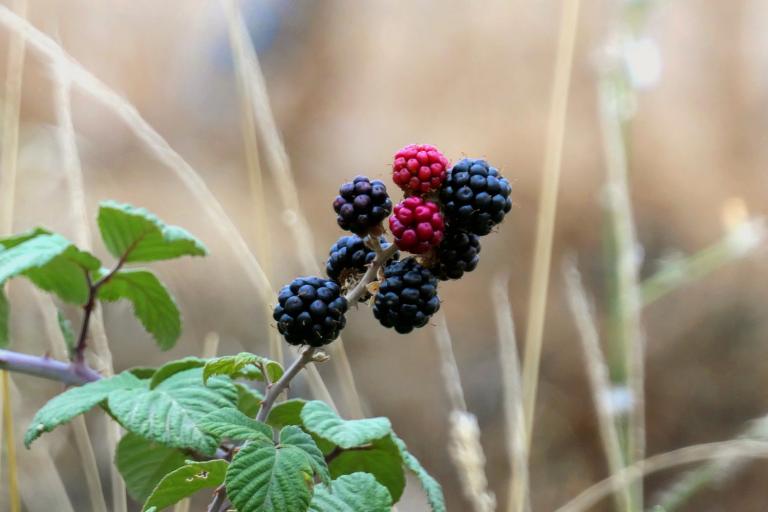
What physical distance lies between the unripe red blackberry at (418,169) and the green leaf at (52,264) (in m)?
0.29

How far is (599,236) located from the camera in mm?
2260

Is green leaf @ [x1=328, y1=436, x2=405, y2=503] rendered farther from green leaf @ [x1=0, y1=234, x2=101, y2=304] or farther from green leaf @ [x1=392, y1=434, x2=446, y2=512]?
green leaf @ [x1=0, y1=234, x2=101, y2=304]

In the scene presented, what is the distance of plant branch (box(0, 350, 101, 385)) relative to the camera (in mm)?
618

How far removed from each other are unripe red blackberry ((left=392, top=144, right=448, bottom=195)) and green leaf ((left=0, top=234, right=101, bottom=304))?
29cm

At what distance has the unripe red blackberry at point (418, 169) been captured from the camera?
0.47 metres

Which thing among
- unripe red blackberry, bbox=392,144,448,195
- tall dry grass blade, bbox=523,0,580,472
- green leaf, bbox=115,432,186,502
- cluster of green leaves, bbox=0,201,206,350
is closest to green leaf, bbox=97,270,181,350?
cluster of green leaves, bbox=0,201,206,350

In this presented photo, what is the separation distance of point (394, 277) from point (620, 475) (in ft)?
1.69

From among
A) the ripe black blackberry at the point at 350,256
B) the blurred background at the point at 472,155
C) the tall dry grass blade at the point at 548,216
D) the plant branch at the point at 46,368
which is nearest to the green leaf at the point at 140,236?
the plant branch at the point at 46,368

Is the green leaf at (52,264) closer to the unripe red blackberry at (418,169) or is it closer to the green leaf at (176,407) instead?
the green leaf at (176,407)

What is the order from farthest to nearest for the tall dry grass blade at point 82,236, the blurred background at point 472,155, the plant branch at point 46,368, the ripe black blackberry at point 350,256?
the blurred background at point 472,155 → the tall dry grass blade at point 82,236 → the plant branch at point 46,368 → the ripe black blackberry at point 350,256

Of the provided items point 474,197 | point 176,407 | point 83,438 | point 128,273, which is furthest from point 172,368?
point 83,438

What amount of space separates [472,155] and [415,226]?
1.74m

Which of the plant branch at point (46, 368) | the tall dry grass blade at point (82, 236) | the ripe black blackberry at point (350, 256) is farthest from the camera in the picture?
the tall dry grass blade at point (82, 236)

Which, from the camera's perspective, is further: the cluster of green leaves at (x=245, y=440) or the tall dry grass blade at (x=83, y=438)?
the tall dry grass blade at (x=83, y=438)
